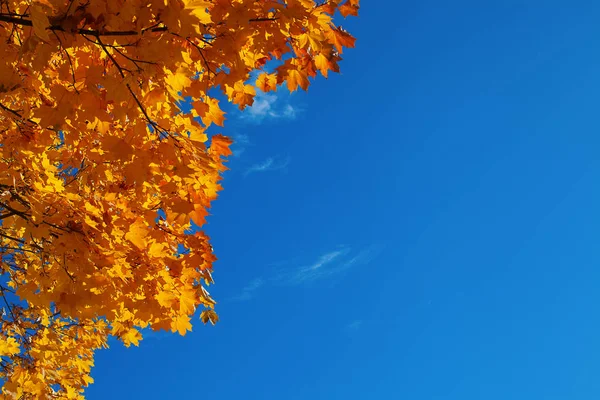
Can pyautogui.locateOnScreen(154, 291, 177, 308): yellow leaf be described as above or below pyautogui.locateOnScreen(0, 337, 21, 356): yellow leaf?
below

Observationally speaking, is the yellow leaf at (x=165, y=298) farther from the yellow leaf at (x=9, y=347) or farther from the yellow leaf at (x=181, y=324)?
the yellow leaf at (x=9, y=347)

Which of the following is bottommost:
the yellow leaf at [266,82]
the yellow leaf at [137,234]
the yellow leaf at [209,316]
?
the yellow leaf at [209,316]

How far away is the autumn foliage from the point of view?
8.74ft

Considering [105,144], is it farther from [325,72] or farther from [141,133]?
[325,72]

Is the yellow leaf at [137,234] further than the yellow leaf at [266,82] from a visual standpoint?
No

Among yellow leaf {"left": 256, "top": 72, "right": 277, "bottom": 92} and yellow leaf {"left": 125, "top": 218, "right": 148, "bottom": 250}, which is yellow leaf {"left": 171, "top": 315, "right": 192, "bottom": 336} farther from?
yellow leaf {"left": 256, "top": 72, "right": 277, "bottom": 92}

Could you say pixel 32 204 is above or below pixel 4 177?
below

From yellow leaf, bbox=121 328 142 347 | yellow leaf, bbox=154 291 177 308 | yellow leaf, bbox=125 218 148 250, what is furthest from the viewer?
yellow leaf, bbox=121 328 142 347

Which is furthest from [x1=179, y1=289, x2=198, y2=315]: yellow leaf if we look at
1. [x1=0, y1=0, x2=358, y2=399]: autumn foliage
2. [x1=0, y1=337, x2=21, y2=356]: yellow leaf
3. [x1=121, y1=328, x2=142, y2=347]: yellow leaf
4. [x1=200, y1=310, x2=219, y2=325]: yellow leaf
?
[x1=0, y1=337, x2=21, y2=356]: yellow leaf

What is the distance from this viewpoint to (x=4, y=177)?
349 cm

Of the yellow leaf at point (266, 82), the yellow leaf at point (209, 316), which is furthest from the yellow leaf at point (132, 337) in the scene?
the yellow leaf at point (266, 82)

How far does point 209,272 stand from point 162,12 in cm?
241

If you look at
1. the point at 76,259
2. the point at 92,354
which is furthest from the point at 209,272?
the point at 92,354

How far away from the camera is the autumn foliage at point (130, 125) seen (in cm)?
266
